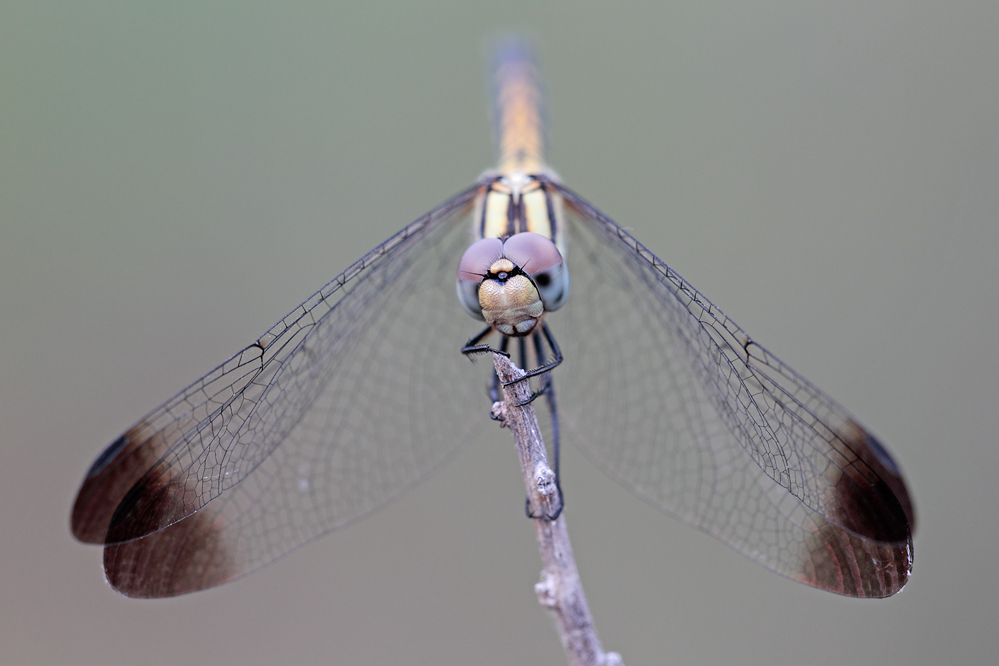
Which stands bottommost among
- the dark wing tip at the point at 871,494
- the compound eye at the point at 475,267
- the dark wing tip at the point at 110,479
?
the dark wing tip at the point at 871,494

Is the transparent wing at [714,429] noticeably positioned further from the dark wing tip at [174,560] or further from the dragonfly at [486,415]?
the dark wing tip at [174,560]

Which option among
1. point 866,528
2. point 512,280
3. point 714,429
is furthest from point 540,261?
point 866,528

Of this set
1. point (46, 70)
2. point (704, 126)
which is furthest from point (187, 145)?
point (704, 126)

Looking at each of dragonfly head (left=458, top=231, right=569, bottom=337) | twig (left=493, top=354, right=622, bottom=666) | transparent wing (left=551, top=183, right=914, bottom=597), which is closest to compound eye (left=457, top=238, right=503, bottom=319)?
dragonfly head (left=458, top=231, right=569, bottom=337)

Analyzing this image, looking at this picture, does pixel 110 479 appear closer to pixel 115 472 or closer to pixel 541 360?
pixel 115 472

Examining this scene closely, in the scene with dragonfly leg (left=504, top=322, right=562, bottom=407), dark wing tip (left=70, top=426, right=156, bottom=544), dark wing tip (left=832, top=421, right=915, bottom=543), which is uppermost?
dragonfly leg (left=504, top=322, right=562, bottom=407)

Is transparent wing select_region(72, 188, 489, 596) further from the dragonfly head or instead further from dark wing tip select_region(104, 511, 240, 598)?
the dragonfly head

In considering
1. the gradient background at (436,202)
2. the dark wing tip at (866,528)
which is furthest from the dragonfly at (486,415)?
the gradient background at (436,202)
